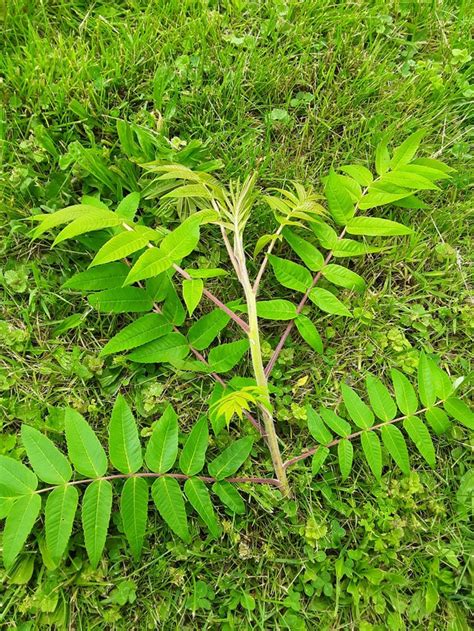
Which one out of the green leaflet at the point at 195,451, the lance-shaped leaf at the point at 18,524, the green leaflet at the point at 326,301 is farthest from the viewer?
the green leaflet at the point at 326,301

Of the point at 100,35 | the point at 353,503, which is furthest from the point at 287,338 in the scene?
the point at 100,35

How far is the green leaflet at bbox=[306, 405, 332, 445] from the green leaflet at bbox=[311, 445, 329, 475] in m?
0.03

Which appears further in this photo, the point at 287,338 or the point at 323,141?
the point at 323,141

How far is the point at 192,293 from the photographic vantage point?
193 centimetres

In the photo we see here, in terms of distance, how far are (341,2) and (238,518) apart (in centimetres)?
259

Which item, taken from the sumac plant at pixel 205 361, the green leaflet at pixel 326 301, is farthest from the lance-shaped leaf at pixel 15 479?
the green leaflet at pixel 326 301

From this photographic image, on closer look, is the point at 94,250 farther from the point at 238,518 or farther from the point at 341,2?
the point at 341,2

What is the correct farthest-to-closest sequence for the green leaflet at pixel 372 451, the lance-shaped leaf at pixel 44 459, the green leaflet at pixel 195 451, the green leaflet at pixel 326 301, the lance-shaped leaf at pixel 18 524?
1. the green leaflet at pixel 326 301
2. the green leaflet at pixel 372 451
3. the green leaflet at pixel 195 451
4. the lance-shaped leaf at pixel 44 459
5. the lance-shaped leaf at pixel 18 524

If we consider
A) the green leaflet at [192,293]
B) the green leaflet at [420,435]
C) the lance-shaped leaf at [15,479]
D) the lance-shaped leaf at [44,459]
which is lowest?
the lance-shaped leaf at [15,479]

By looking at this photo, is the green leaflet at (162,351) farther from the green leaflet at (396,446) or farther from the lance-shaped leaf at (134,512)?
the green leaflet at (396,446)

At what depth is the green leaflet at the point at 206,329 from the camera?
86.7 inches

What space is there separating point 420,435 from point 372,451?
0.21 metres

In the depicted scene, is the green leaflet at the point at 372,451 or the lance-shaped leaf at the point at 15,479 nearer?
the lance-shaped leaf at the point at 15,479

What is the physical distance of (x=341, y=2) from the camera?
2.82 metres
